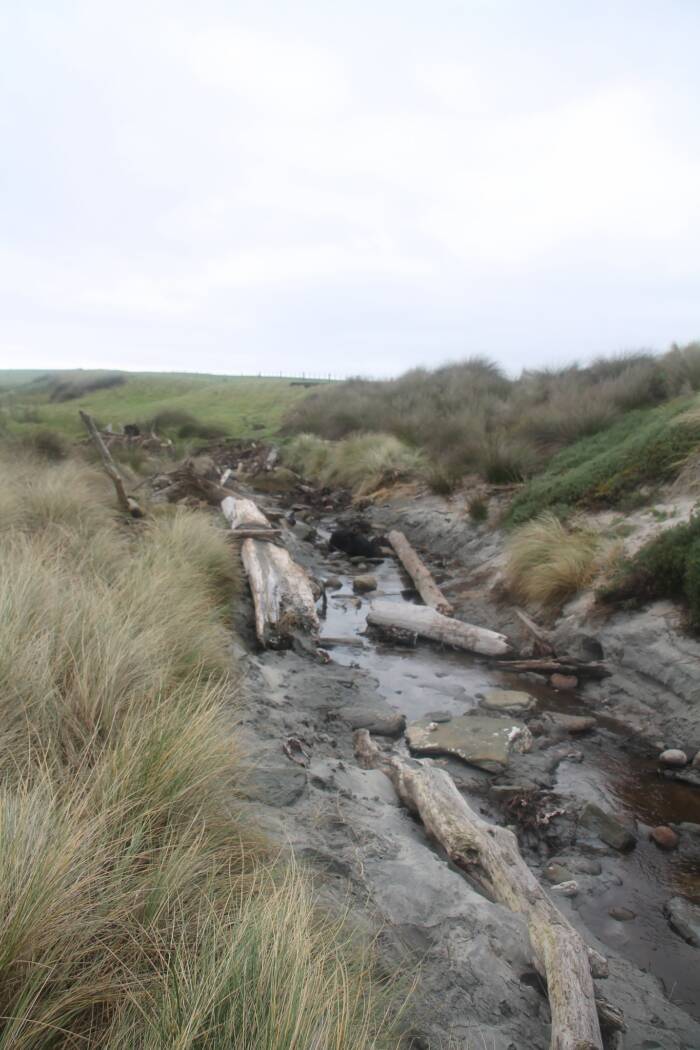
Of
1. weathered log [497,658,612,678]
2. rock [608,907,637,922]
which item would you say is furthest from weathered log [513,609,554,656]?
rock [608,907,637,922]

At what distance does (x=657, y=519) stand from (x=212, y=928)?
6712 mm

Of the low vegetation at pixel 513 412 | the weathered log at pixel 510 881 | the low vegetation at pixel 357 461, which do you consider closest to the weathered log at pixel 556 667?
the weathered log at pixel 510 881

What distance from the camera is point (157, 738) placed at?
2.71 metres

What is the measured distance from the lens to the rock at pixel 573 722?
5434mm

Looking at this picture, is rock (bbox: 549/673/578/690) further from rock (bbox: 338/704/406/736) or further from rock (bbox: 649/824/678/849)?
rock (bbox: 649/824/678/849)

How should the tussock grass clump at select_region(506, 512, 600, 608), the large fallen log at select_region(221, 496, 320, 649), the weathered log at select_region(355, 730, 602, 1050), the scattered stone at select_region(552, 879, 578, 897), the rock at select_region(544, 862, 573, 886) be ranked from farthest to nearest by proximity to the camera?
1. the tussock grass clump at select_region(506, 512, 600, 608)
2. the large fallen log at select_region(221, 496, 320, 649)
3. the rock at select_region(544, 862, 573, 886)
4. the scattered stone at select_region(552, 879, 578, 897)
5. the weathered log at select_region(355, 730, 602, 1050)

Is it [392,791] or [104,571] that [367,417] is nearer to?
[104,571]

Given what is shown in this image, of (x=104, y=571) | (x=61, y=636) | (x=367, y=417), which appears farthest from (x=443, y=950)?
(x=367, y=417)

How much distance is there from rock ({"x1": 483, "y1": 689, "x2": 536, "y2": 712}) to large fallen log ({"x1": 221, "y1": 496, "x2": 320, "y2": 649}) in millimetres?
2001

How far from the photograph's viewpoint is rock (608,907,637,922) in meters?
3.33

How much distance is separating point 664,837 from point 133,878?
3276 mm

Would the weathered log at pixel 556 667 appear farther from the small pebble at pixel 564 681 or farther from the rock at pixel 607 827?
the rock at pixel 607 827

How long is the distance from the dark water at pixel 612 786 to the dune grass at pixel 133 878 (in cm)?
170

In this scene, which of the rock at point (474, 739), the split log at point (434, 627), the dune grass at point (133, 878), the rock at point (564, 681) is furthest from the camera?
the split log at point (434, 627)
